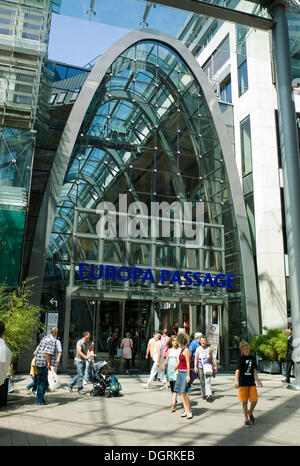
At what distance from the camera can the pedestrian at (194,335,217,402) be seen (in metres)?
9.98

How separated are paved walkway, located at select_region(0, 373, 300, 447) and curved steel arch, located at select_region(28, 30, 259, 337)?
6605 mm

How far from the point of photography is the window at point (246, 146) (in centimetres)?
2262

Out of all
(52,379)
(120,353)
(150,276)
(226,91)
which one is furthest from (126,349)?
(226,91)

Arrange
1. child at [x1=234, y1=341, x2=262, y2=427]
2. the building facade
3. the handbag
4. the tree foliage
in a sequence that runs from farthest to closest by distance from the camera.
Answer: the building facade
the tree foliage
the handbag
child at [x1=234, y1=341, x2=262, y2=427]

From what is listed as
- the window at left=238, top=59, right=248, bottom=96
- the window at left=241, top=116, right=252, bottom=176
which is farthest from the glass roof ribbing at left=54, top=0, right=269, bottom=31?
the window at left=238, top=59, right=248, bottom=96

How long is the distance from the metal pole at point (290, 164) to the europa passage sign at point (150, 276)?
267 inches

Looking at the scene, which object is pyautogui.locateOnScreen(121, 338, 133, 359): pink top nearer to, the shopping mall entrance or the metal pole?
the shopping mall entrance

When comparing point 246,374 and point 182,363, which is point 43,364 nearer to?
point 182,363

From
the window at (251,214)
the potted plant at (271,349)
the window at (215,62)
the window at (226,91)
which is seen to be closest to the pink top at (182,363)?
the potted plant at (271,349)

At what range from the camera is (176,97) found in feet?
68.9

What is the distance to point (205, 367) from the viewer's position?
10031 millimetres

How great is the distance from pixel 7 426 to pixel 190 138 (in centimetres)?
1674
